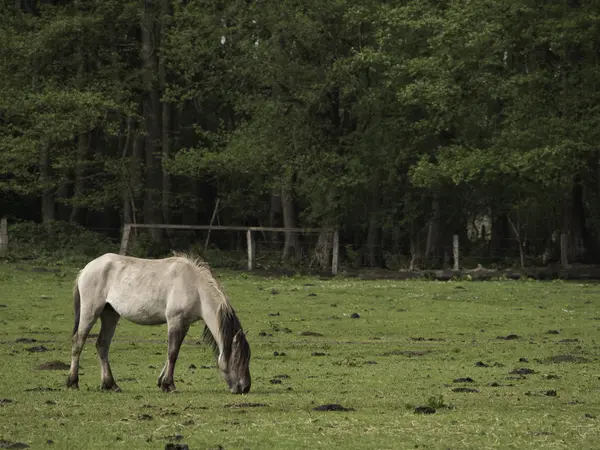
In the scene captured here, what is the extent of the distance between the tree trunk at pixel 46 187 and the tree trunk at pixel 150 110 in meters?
4.46

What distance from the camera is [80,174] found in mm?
56906

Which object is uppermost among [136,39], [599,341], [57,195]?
[136,39]

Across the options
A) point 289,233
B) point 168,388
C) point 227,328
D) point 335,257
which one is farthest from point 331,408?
point 289,233

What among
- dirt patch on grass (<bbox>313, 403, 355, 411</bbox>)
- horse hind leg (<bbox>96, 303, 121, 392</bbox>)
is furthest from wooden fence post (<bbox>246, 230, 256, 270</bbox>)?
dirt patch on grass (<bbox>313, 403, 355, 411</bbox>)

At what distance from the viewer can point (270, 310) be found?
98.2 feet

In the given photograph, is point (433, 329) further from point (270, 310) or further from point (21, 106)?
point (21, 106)

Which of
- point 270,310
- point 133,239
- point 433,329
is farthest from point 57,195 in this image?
point 433,329

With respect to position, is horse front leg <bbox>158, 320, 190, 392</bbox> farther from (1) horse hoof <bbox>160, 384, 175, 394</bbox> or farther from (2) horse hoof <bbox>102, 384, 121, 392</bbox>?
(2) horse hoof <bbox>102, 384, 121, 392</bbox>

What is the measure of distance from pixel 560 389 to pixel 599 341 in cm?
904

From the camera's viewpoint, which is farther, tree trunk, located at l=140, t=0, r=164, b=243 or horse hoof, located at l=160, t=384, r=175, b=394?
tree trunk, located at l=140, t=0, r=164, b=243

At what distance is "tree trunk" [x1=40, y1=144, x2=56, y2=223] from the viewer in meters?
51.5

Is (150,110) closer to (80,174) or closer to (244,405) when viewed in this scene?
(80,174)

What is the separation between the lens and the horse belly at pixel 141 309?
16.2 m

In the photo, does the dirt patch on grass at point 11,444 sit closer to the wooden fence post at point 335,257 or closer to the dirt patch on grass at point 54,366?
the dirt patch on grass at point 54,366
